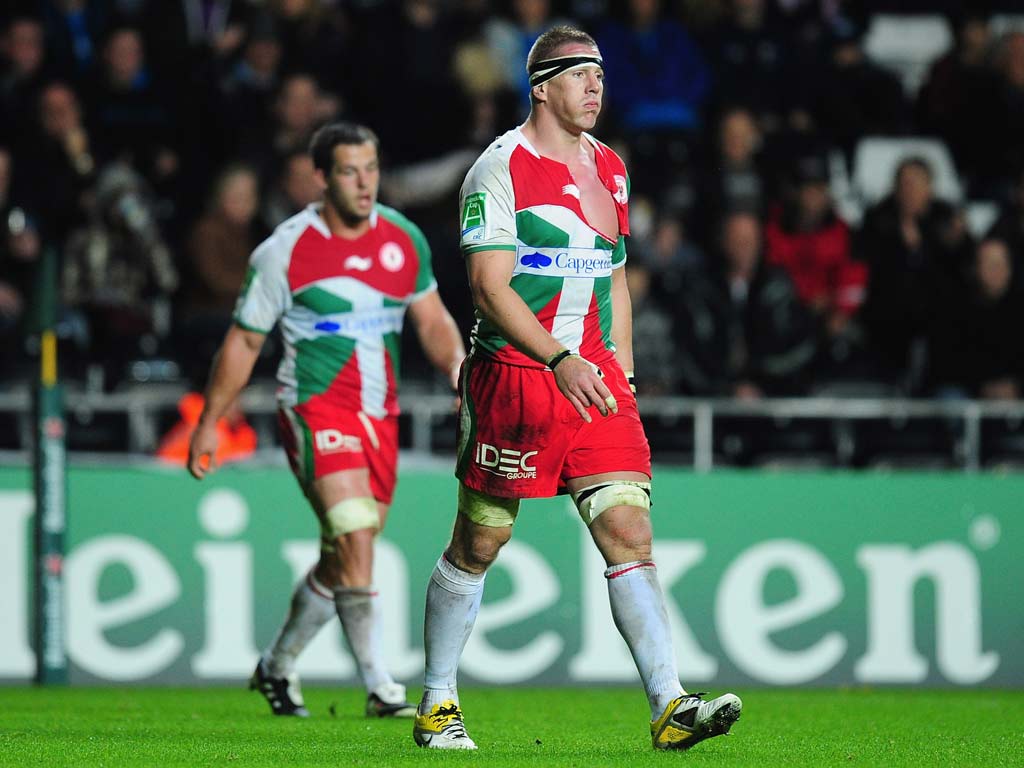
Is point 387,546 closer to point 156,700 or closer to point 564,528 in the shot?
point 564,528

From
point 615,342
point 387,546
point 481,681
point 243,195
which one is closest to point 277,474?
point 387,546

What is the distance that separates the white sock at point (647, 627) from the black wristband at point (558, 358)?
31.1 inches

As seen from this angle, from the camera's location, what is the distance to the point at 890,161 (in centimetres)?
1717

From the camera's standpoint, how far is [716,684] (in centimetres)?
1180

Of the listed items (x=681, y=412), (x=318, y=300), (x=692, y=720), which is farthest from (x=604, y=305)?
(x=681, y=412)

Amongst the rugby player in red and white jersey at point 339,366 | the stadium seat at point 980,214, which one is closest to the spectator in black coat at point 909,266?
the stadium seat at point 980,214

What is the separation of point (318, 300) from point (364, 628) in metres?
1.56

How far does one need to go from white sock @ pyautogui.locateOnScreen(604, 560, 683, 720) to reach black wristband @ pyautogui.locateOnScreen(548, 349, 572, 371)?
0.79 m

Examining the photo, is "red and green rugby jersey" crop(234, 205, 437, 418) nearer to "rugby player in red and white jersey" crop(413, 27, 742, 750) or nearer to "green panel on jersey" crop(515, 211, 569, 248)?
"rugby player in red and white jersey" crop(413, 27, 742, 750)

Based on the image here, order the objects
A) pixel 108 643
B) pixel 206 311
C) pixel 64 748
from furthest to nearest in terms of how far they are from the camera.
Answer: pixel 206 311 < pixel 108 643 < pixel 64 748

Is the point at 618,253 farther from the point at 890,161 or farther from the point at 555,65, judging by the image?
the point at 890,161

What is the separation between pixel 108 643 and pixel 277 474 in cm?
145

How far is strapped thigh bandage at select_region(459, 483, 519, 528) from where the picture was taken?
688 cm

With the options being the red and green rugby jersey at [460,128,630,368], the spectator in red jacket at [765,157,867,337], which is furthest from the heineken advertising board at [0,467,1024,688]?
the red and green rugby jersey at [460,128,630,368]
